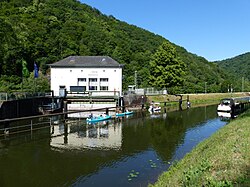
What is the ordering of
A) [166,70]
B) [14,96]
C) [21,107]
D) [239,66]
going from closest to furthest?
[14,96] < [21,107] < [166,70] < [239,66]

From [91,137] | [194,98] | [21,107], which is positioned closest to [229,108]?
[91,137]

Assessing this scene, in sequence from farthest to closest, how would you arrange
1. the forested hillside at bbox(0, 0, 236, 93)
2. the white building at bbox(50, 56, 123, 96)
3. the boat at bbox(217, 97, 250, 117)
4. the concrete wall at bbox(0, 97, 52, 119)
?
the forested hillside at bbox(0, 0, 236, 93) → the white building at bbox(50, 56, 123, 96) → the boat at bbox(217, 97, 250, 117) → the concrete wall at bbox(0, 97, 52, 119)

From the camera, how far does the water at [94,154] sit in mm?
14086

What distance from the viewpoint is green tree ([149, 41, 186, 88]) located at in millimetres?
63062

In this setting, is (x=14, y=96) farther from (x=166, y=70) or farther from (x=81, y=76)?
(x=166, y=70)

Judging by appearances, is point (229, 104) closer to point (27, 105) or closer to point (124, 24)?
point (27, 105)

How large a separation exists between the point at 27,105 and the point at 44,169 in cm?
2537

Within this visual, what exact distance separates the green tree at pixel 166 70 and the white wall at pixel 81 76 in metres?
13.7

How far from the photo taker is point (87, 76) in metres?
52.8

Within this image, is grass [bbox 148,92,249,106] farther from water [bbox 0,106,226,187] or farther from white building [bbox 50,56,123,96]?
water [bbox 0,106,226,187]

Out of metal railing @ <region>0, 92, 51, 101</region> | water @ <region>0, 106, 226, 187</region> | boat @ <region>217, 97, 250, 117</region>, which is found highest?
metal railing @ <region>0, 92, 51, 101</region>

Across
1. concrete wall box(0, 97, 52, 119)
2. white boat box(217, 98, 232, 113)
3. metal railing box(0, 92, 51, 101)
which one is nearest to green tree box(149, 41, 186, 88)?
white boat box(217, 98, 232, 113)

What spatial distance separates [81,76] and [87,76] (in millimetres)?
1076

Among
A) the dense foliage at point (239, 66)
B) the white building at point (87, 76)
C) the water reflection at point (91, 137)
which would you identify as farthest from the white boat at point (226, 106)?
the dense foliage at point (239, 66)
